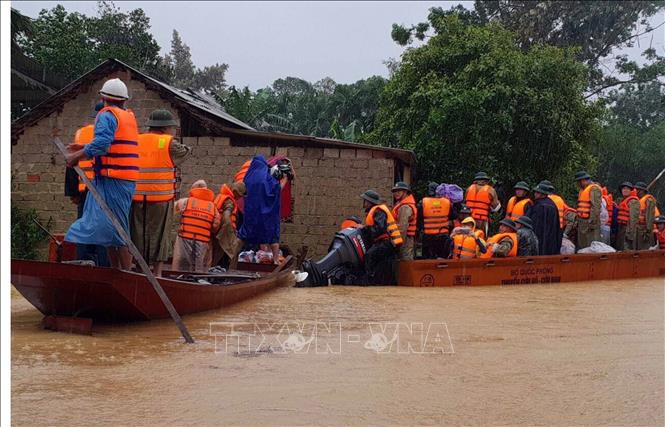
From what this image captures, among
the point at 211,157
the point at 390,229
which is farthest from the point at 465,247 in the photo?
the point at 211,157

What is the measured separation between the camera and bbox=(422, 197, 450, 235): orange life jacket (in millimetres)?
11008

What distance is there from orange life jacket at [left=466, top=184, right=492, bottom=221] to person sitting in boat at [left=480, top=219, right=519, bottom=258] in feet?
5.61

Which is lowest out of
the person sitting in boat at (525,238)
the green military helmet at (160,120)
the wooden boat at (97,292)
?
the wooden boat at (97,292)

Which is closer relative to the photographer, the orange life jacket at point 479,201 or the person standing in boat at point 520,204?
the person standing in boat at point 520,204

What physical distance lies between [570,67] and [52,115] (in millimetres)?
11286

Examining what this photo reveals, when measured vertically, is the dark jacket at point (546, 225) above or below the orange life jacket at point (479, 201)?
below

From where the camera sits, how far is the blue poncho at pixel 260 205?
9617 mm

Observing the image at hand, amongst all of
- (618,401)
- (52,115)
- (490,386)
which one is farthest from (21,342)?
(52,115)

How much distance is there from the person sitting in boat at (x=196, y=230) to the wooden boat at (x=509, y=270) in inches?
111

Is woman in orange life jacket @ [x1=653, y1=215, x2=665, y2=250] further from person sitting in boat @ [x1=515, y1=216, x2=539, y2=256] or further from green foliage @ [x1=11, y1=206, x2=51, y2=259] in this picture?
green foliage @ [x1=11, y1=206, x2=51, y2=259]

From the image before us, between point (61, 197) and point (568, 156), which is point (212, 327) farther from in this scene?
point (568, 156)

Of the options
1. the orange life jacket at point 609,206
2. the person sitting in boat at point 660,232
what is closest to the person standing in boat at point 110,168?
the orange life jacket at point 609,206

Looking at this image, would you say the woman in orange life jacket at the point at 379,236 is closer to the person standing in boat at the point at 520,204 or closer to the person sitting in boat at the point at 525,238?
the person sitting in boat at the point at 525,238

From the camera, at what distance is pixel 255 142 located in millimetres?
13844
